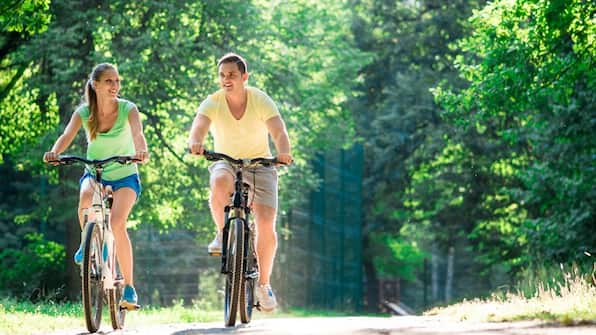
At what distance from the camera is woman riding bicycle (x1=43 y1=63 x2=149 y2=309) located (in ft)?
30.8

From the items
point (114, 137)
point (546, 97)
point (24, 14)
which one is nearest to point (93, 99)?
point (114, 137)

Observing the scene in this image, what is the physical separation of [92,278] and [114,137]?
3.54 ft

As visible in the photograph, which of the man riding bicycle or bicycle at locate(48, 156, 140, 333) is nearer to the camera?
bicycle at locate(48, 156, 140, 333)

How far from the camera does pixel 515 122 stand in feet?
108

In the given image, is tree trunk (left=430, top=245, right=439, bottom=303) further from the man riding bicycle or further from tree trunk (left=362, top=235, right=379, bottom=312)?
the man riding bicycle

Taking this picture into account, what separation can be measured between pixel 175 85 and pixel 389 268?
27.2 meters

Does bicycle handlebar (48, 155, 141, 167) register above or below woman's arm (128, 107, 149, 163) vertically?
below

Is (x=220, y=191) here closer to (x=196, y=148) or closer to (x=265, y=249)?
(x=196, y=148)

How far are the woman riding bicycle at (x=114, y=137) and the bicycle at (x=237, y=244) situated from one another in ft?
2.36

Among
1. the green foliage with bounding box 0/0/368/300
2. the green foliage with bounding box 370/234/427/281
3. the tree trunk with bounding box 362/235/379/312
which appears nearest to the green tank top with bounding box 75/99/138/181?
the green foliage with bounding box 0/0/368/300

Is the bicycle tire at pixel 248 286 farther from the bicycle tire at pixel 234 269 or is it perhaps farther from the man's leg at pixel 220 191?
the man's leg at pixel 220 191

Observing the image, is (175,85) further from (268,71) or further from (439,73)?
(439,73)

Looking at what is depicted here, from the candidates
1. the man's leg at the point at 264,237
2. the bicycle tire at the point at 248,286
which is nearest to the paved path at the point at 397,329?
the bicycle tire at the point at 248,286

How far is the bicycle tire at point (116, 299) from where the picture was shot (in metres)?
9.36
